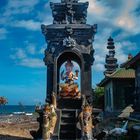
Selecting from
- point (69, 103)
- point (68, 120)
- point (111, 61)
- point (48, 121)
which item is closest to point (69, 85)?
point (69, 103)

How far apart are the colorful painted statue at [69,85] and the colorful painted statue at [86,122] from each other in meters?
2.79

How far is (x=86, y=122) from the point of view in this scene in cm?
1568

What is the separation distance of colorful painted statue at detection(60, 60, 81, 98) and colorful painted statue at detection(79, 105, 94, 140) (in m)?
2.79

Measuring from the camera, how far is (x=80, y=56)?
747 inches

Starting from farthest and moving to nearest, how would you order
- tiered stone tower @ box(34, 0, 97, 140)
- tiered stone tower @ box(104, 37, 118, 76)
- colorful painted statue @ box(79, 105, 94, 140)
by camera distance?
tiered stone tower @ box(104, 37, 118, 76) < tiered stone tower @ box(34, 0, 97, 140) < colorful painted statue @ box(79, 105, 94, 140)

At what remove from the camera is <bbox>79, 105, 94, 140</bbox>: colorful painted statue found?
15.6 meters

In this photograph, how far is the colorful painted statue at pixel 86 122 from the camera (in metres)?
15.6

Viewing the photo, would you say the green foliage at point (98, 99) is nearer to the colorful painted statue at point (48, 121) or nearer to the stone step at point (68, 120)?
the stone step at point (68, 120)

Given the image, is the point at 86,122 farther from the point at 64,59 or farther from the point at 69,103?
the point at 64,59

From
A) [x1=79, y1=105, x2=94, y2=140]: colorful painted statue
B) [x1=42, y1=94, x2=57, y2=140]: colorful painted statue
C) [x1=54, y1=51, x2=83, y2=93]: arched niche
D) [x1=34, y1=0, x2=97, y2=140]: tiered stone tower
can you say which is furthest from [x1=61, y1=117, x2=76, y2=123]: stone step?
[x1=54, y1=51, x2=83, y2=93]: arched niche

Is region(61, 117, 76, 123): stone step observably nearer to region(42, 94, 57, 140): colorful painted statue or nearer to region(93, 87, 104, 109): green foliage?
region(42, 94, 57, 140): colorful painted statue

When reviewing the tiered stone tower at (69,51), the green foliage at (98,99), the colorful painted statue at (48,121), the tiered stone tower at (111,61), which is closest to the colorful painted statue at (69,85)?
the tiered stone tower at (69,51)

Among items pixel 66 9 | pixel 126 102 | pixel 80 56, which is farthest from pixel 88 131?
pixel 126 102

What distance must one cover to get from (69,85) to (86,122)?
370 centimetres
